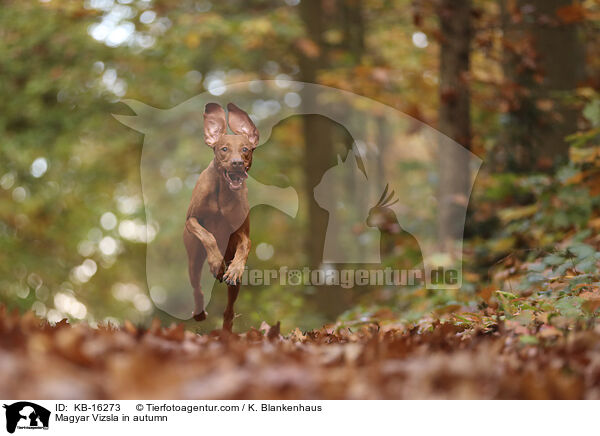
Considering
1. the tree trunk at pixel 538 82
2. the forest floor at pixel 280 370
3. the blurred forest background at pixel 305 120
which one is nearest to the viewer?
the forest floor at pixel 280 370

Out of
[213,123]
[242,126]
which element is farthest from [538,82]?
[213,123]

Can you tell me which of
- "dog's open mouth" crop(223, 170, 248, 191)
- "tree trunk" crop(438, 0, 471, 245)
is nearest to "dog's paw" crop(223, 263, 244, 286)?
"dog's open mouth" crop(223, 170, 248, 191)

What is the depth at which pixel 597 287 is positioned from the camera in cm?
325

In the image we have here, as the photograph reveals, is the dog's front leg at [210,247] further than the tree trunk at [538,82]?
No

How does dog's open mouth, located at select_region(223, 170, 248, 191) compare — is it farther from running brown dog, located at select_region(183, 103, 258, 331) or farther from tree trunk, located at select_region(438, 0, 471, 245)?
tree trunk, located at select_region(438, 0, 471, 245)

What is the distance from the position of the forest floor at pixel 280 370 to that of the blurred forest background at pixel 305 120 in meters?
1.73

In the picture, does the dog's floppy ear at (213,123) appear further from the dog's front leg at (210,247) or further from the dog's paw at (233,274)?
the dog's paw at (233,274)

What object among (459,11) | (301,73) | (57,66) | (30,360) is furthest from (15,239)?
(30,360)

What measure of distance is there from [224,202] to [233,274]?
0.41 metres

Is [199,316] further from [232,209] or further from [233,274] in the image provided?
[232,209]

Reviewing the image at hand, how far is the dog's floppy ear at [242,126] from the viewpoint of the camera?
3.10 m

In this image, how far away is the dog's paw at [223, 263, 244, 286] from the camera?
9.58ft
